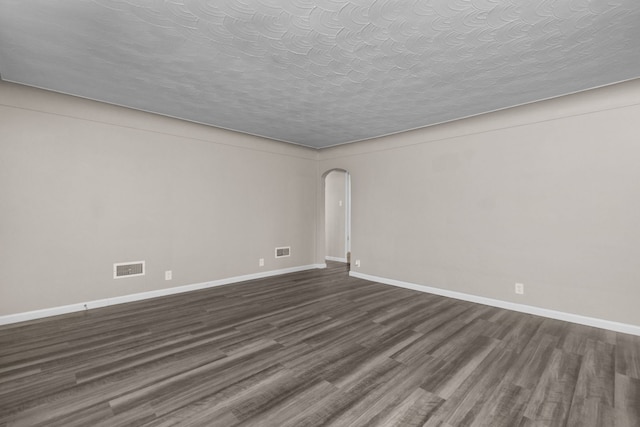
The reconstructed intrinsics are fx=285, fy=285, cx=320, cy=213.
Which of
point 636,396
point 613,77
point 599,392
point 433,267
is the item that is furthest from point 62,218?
point 613,77

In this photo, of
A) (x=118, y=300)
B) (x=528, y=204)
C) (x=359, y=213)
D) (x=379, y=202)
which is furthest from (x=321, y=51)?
Result: (x=118, y=300)

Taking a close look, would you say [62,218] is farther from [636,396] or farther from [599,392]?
[636,396]

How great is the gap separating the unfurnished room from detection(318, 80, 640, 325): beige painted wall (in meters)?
0.02

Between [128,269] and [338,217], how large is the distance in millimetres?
5008

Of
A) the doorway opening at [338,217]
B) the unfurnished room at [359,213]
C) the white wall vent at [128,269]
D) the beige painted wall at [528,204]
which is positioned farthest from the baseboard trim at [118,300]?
the beige painted wall at [528,204]

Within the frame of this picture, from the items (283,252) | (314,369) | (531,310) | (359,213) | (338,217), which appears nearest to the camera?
(314,369)

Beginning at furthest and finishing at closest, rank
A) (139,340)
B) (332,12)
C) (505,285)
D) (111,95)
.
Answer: (505,285) < (111,95) < (139,340) < (332,12)

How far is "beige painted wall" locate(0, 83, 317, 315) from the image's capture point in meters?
3.24

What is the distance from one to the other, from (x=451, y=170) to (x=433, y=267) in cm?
154

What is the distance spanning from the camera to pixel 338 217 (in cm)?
777

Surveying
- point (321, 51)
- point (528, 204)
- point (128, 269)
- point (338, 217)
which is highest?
point (321, 51)

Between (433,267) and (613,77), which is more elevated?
(613,77)

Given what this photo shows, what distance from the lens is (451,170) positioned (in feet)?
14.3

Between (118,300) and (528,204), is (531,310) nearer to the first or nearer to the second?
(528,204)
